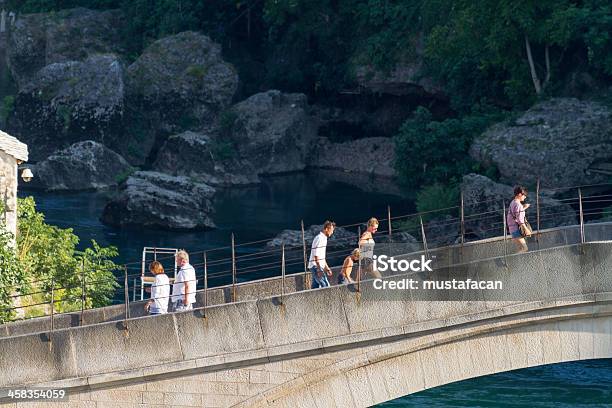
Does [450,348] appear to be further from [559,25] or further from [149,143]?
[149,143]

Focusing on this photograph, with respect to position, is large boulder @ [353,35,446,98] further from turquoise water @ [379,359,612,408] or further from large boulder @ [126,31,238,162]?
turquoise water @ [379,359,612,408]

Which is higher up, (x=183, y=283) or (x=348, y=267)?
(x=348, y=267)

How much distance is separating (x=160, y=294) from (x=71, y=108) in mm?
45266

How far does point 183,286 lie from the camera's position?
2566 cm

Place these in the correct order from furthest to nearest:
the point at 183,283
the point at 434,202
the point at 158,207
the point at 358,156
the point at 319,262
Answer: the point at 358,156 < the point at 158,207 < the point at 434,202 < the point at 319,262 < the point at 183,283

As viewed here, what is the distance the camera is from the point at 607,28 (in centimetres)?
5344

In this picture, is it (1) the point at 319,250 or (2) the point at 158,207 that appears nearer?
(1) the point at 319,250

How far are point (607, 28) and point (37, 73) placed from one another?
32151 mm

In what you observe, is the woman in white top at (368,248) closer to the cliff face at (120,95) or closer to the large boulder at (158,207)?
the large boulder at (158,207)

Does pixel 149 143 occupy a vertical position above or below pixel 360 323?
above

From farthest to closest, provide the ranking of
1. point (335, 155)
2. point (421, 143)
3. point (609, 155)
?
point (335, 155) < point (421, 143) < point (609, 155)

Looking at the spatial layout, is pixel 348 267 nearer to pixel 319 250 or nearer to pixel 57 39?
pixel 319 250

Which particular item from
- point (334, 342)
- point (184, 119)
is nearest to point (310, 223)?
point (184, 119)

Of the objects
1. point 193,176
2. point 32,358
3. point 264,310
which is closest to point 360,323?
point 264,310
